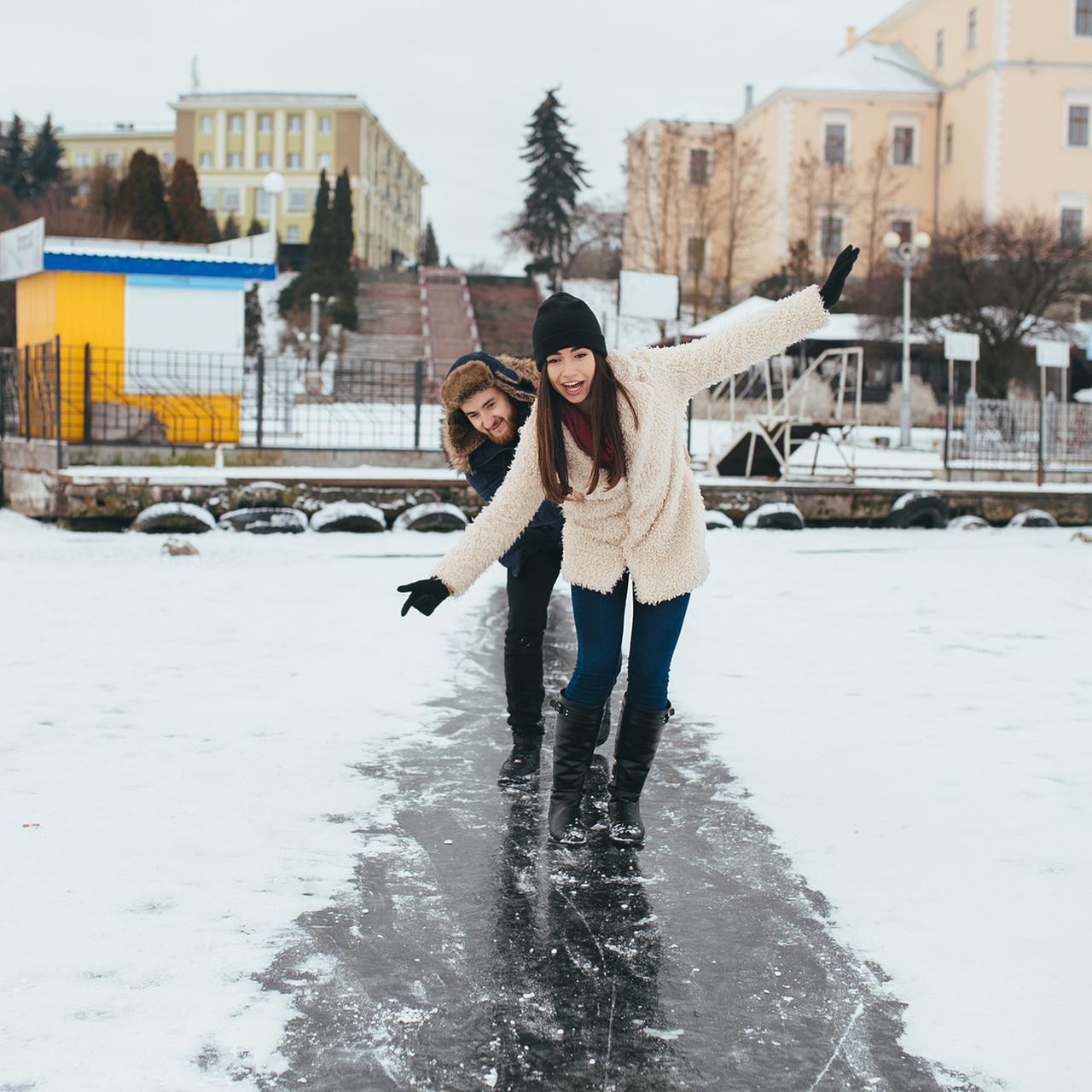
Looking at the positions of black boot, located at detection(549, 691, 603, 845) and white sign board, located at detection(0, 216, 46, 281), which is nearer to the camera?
black boot, located at detection(549, 691, 603, 845)

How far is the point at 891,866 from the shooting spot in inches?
137

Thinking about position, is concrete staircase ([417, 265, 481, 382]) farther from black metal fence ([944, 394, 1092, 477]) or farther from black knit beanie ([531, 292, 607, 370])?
black knit beanie ([531, 292, 607, 370])

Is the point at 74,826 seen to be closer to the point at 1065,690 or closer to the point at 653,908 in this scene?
the point at 653,908

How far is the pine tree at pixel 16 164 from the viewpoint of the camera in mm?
69250

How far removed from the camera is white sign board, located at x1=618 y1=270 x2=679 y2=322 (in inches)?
612

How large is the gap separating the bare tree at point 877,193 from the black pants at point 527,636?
47110mm

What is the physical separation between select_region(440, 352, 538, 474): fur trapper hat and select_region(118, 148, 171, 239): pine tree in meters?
42.4

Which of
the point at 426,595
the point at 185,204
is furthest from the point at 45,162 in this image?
the point at 426,595

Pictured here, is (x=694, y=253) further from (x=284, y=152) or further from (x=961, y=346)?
(x=284, y=152)

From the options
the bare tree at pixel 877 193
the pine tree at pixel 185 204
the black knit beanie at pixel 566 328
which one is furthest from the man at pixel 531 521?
the bare tree at pixel 877 193

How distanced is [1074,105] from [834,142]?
892cm

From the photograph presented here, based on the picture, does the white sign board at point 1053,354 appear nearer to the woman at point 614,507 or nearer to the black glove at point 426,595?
the woman at point 614,507

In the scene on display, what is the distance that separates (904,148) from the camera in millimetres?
52188

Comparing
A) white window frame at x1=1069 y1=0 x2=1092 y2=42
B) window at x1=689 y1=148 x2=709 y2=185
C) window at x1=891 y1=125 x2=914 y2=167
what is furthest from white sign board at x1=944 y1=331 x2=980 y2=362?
window at x1=689 y1=148 x2=709 y2=185
